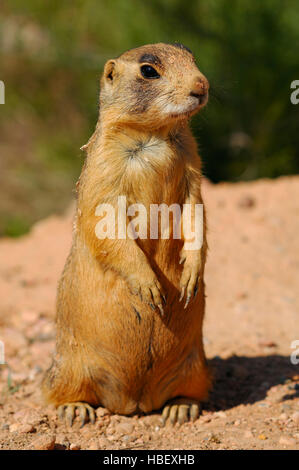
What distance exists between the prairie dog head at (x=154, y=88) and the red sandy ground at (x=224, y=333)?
5.96 feet

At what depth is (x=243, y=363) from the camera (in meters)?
4.93

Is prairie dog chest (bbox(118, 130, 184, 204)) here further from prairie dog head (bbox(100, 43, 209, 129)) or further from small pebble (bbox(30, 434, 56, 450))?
small pebble (bbox(30, 434, 56, 450))

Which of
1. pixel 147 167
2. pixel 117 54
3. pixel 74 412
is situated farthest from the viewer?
pixel 117 54

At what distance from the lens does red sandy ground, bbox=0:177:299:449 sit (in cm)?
383

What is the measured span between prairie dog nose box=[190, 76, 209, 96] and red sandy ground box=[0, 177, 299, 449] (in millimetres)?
1905

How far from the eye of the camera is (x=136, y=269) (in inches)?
142

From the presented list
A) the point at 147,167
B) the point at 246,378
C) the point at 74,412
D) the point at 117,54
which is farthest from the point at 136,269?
the point at 117,54

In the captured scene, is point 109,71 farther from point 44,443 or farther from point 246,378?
point 246,378

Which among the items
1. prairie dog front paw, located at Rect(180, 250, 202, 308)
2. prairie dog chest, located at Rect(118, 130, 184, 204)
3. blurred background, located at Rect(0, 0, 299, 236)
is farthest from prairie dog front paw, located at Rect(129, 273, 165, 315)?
blurred background, located at Rect(0, 0, 299, 236)

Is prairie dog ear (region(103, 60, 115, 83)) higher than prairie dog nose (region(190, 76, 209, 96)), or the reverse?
prairie dog ear (region(103, 60, 115, 83))

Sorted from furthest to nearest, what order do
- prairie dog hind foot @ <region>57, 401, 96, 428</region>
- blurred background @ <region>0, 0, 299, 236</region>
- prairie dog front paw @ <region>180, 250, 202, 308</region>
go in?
blurred background @ <region>0, 0, 299, 236</region>
prairie dog hind foot @ <region>57, 401, 96, 428</region>
prairie dog front paw @ <region>180, 250, 202, 308</region>

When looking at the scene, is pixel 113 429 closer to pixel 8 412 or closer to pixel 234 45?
pixel 8 412

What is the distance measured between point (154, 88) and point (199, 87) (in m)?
0.27

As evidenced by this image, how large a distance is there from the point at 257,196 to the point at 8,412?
4.29m
